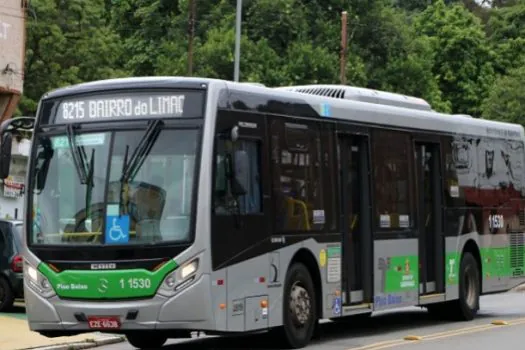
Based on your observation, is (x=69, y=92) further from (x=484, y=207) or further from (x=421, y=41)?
(x=421, y=41)

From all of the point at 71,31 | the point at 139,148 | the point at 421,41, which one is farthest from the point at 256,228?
the point at 421,41

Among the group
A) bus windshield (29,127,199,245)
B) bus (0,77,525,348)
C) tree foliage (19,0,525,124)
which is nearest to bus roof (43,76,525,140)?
bus (0,77,525,348)

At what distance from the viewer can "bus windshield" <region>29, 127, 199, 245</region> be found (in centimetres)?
1306

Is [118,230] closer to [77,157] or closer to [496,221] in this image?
[77,157]

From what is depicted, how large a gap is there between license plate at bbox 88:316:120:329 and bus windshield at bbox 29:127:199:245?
822mm

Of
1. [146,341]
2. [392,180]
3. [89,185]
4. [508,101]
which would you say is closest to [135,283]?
[89,185]

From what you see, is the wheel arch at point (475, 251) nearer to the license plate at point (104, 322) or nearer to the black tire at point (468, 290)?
the black tire at point (468, 290)

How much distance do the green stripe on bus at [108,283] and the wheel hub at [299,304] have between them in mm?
2305

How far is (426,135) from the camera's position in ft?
61.1

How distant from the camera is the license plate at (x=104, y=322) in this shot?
1304 cm

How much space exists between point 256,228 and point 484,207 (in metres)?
7.34

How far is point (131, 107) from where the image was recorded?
44.7 ft

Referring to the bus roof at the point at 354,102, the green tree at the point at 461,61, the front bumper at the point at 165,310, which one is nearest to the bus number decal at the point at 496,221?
the bus roof at the point at 354,102

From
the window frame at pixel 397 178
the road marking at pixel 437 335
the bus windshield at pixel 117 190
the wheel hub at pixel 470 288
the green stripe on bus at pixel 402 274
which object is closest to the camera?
the bus windshield at pixel 117 190
